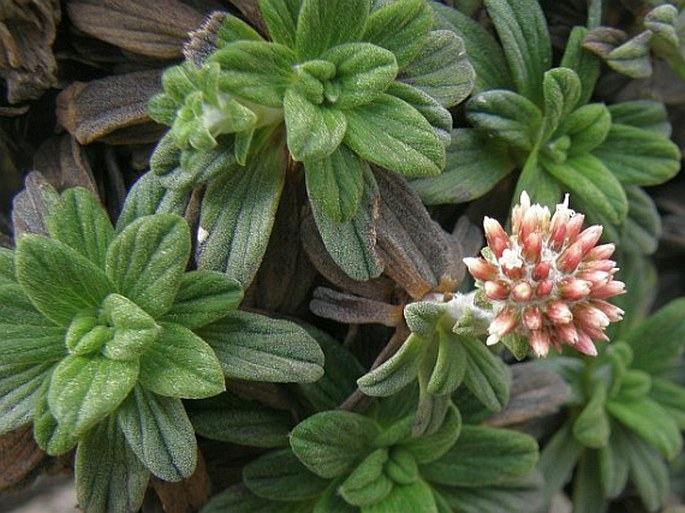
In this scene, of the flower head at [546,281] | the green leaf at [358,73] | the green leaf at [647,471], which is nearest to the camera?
the flower head at [546,281]

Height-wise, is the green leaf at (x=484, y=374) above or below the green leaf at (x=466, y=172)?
below

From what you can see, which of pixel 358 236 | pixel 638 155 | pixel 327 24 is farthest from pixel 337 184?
pixel 638 155

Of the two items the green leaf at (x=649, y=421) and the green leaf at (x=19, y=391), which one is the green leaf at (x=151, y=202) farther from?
the green leaf at (x=649, y=421)

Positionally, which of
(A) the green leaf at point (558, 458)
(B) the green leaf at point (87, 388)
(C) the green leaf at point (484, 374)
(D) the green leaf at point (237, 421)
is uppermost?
(B) the green leaf at point (87, 388)

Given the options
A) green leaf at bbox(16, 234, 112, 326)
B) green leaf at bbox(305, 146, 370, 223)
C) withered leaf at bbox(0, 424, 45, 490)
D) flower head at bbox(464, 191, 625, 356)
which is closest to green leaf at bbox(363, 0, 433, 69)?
green leaf at bbox(305, 146, 370, 223)

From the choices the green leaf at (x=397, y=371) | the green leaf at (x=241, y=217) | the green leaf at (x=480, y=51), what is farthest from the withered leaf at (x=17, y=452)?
the green leaf at (x=480, y=51)

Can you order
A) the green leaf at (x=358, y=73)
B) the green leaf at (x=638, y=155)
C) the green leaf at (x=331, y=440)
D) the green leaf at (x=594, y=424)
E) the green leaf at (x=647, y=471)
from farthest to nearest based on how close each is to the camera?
the green leaf at (x=647, y=471) → the green leaf at (x=594, y=424) → the green leaf at (x=638, y=155) → the green leaf at (x=331, y=440) → the green leaf at (x=358, y=73)
